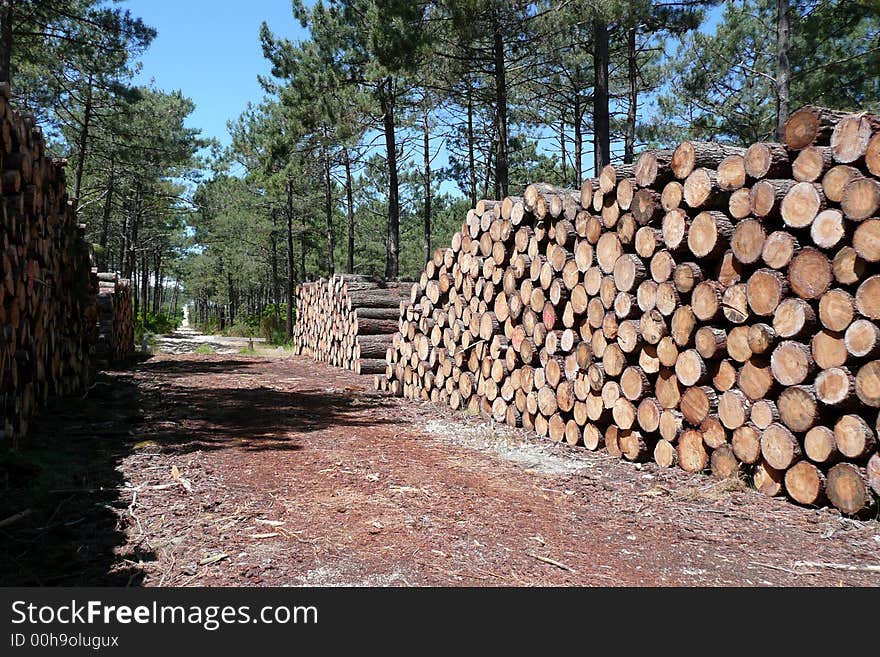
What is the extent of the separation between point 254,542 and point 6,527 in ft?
4.61

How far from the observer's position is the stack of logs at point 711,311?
12.1ft

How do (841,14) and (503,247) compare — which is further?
(841,14)

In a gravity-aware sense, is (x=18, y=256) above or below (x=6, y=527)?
above

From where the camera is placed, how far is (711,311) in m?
4.57


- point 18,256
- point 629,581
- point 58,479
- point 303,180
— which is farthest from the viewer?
point 303,180

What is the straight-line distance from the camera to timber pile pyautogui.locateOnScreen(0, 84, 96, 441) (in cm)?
517

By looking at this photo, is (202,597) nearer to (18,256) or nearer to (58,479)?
(58,479)

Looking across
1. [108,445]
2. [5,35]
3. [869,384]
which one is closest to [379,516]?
[869,384]

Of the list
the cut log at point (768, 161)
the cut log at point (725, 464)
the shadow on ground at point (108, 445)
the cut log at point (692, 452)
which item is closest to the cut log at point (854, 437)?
the cut log at point (725, 464)

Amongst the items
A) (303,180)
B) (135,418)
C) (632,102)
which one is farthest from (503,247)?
(303,180)

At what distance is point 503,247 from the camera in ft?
23.5

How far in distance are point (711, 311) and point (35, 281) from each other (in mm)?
6283

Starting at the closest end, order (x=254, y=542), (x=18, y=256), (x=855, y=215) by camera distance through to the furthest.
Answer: (x=254, y=542) < (x=855, y=215) < (x=18, y=256)

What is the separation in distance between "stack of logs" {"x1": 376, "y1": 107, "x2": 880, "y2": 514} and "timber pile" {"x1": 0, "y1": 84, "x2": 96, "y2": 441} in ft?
15.6
